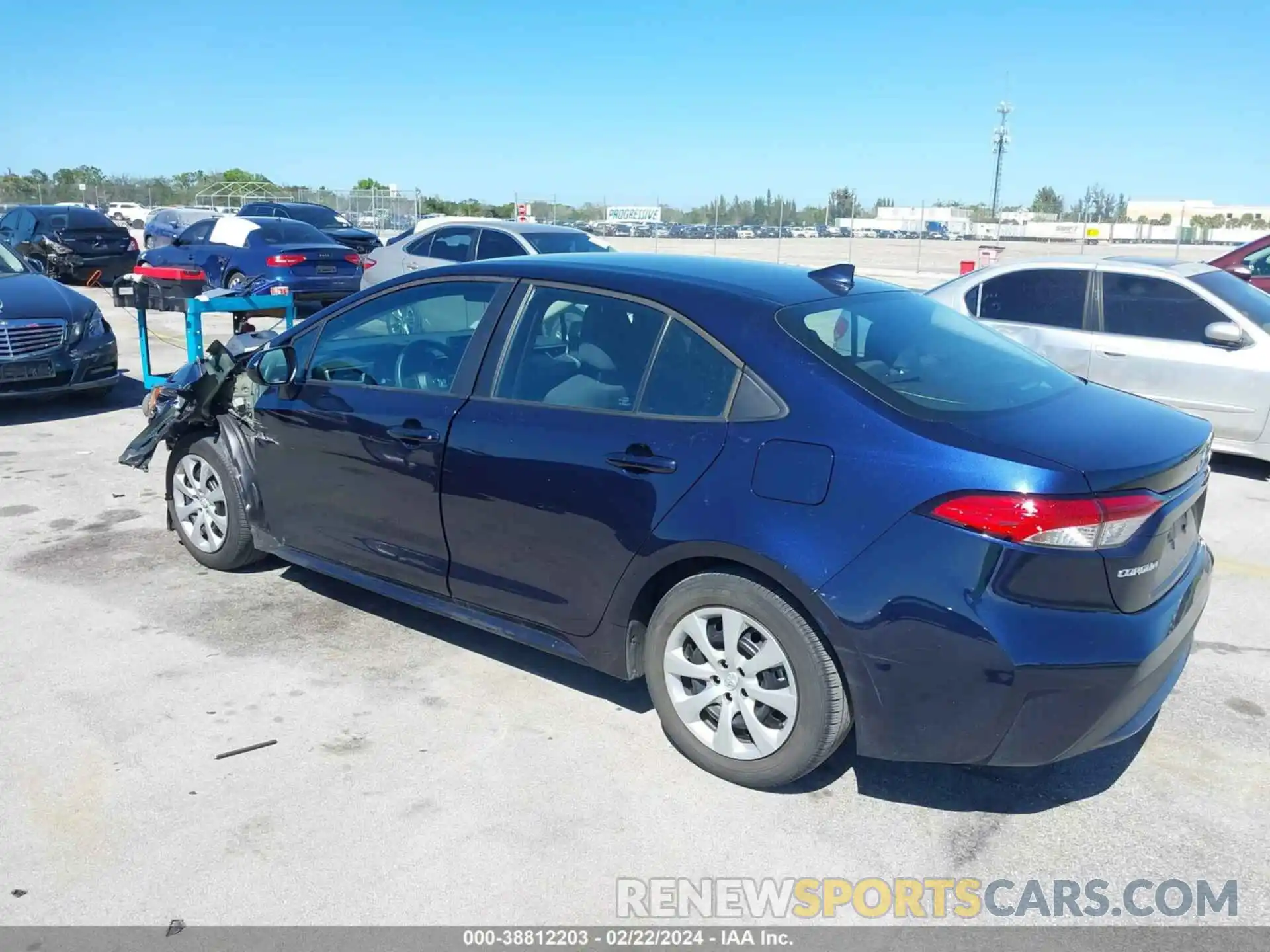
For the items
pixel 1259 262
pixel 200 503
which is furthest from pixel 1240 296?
pixel 200 503

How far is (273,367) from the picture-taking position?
4875 mm

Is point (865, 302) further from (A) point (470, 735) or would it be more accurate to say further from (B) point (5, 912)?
(B) point (5, 912)

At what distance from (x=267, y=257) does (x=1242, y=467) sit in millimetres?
13408

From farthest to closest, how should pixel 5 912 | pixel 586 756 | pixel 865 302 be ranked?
pixel 865 302
pixel 586 756
pixel 5 912

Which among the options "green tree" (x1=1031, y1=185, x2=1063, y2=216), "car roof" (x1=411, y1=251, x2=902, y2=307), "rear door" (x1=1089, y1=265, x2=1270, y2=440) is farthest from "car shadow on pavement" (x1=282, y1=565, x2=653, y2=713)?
"green tree" (x1=1031, y1=185, x2=1063, y2=216)

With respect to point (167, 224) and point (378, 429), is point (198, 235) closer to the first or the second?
point (167, 224)

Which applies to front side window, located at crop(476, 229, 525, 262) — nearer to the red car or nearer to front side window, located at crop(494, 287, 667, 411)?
the red car

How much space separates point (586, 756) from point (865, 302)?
1972 millimetres

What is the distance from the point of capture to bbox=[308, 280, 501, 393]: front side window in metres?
4.21

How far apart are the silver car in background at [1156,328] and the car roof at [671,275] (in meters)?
4.34

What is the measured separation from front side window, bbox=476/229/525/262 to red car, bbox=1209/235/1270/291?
27.3ft

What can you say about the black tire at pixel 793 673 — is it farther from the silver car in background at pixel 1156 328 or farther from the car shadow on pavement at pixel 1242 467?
the car shadow on pavement at pixel 1242 467

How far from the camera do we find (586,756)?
12.0 feet

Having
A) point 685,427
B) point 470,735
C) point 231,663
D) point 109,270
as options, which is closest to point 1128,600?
point 685,427
